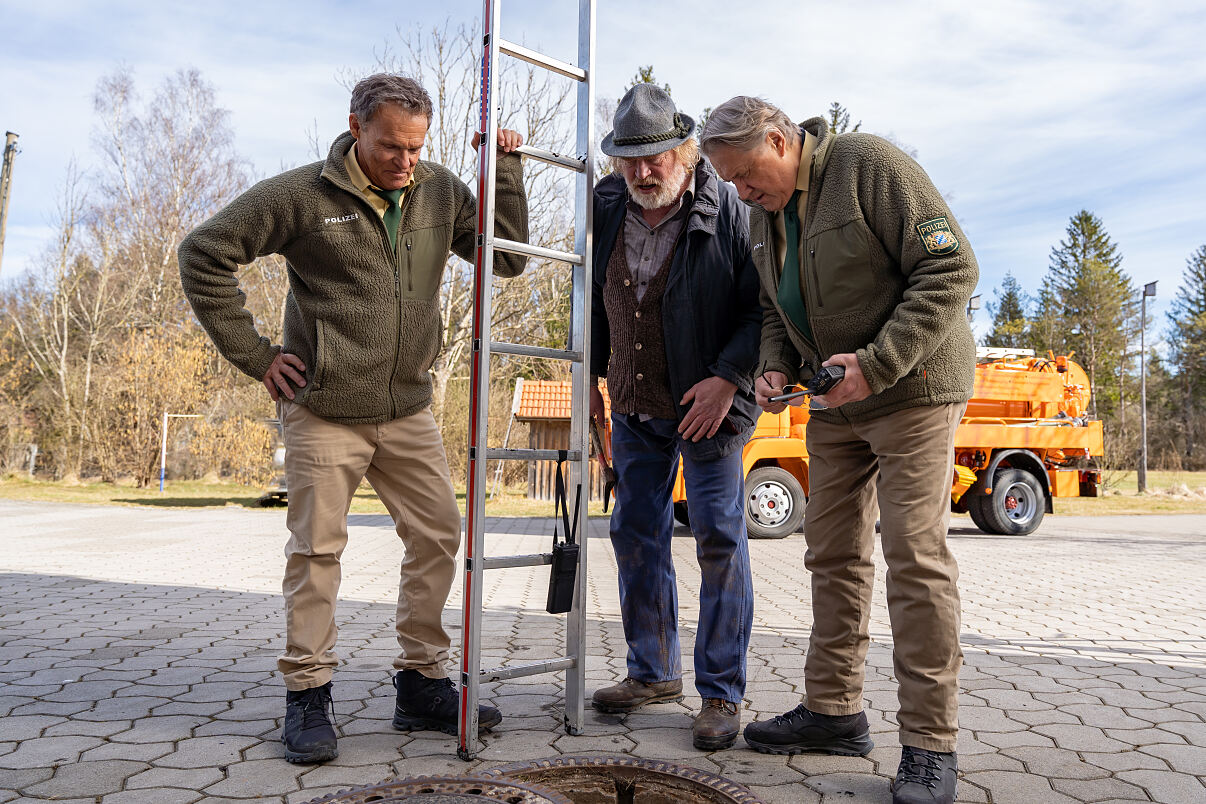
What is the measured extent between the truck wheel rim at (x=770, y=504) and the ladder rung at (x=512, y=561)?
28.4 feet

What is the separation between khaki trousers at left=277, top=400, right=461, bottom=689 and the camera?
292 cm

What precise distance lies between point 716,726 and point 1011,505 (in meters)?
11.8

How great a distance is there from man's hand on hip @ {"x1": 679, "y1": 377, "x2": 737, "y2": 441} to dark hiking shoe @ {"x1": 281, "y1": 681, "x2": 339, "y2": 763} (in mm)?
1553

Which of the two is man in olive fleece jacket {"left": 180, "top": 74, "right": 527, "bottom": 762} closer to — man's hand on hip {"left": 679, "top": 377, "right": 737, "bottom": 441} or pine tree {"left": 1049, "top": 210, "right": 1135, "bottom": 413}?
man's hand on hip {"left": 679, "top": 377, "right": 737, "bottom": 441}

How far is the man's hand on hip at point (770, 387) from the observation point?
115 inches

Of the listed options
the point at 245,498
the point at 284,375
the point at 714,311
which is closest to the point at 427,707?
the point at 284,375

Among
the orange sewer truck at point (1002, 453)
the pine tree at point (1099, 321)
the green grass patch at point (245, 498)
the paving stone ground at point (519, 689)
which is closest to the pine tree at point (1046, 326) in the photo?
the pine tree at point (1099, 321)

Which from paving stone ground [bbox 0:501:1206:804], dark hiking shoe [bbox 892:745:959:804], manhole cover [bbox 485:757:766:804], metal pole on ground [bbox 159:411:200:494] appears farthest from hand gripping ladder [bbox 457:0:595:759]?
metal pole on ground [bbox 159:411:200:494]

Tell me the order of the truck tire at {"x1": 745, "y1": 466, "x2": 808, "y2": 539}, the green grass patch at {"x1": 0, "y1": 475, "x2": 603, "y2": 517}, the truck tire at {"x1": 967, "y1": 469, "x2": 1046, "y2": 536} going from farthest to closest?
the green grass patch at {"x1": 0, "y1": 475, "x2": 603, "y2": 517}
the truck tire at {"x1": 967, "y1": 469, "x2": 1046, "y2": 536}
the truck tire at {"x1": 745, "y1": 466, "x2": 808, "y2": 539}

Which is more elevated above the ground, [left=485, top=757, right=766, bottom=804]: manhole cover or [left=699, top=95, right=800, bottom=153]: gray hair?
[left=699, top=95, right=800, bottom=153]: gray hair

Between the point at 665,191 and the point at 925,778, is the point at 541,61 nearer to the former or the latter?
the point at 665,191

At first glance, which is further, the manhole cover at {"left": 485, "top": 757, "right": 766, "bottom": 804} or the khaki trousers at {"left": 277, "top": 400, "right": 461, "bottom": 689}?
the khaki trousers at {"left": 277, "top": 400, "right": 461, "bottom": 689}

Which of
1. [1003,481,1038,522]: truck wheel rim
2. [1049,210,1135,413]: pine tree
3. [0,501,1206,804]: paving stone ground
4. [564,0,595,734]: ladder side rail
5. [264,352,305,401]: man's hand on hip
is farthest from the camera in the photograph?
[1049,210,1135,413]: pine tree

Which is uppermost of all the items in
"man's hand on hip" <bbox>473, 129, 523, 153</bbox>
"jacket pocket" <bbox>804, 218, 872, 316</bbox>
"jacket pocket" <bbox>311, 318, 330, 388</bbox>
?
"man's hand on hip" <bbox>473, 129, 523, 153</bbox>
